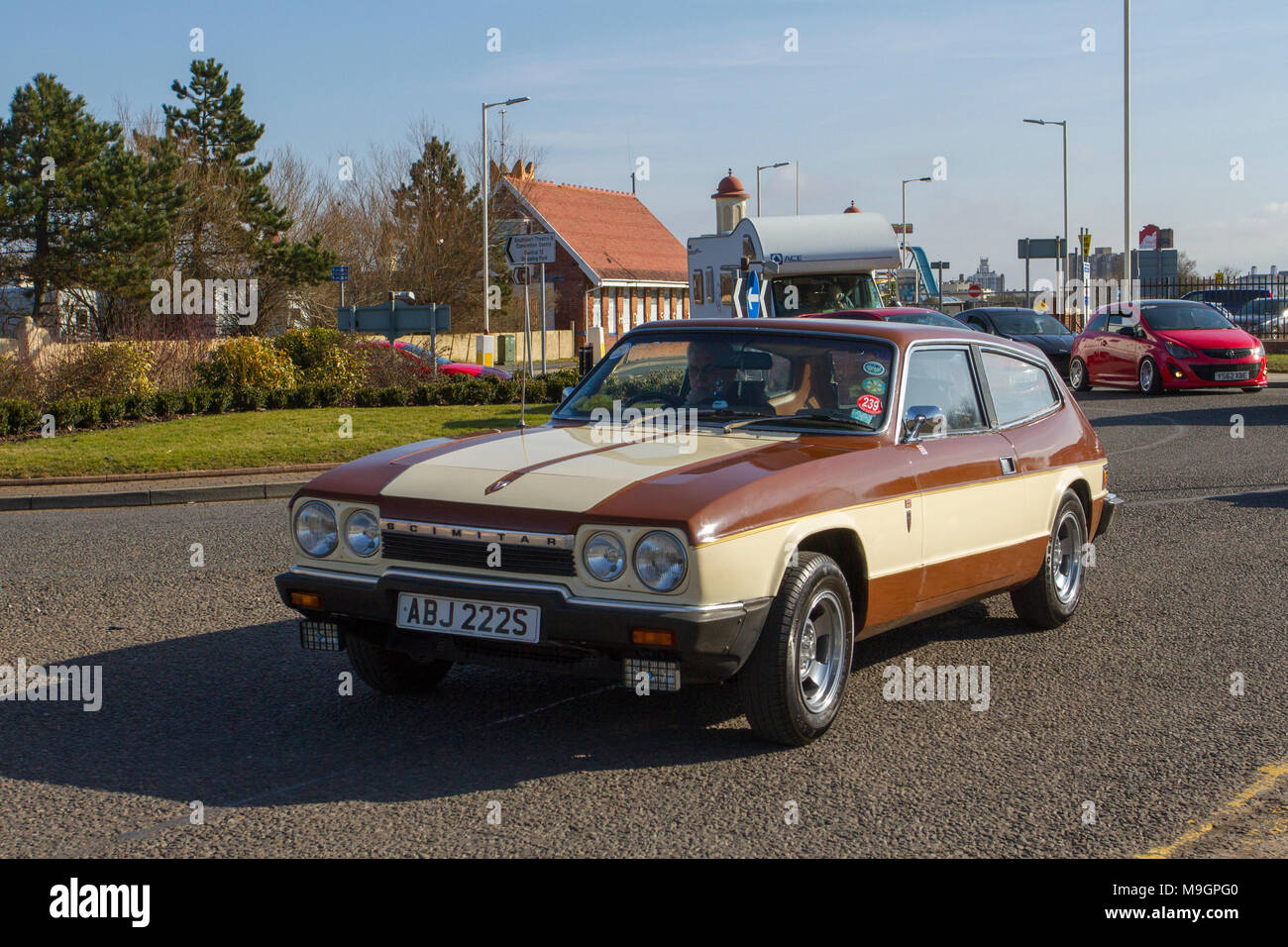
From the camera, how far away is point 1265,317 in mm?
42969

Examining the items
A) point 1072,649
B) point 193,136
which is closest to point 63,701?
point 1072,649

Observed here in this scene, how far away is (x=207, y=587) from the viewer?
859cm

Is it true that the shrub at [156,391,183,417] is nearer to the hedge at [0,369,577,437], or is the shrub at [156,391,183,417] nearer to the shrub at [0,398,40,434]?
the hedge at [0,369,577,437]

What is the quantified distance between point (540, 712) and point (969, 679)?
2062 millimetres

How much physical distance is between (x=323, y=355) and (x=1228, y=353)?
1648 cm

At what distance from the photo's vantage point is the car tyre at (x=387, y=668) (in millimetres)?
5840

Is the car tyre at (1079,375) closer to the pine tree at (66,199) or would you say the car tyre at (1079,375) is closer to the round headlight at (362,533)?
the round headlight at (362,533)

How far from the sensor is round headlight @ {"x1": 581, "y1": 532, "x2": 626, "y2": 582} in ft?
15.8

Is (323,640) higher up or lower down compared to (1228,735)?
higher up

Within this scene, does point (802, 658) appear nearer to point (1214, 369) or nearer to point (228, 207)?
point (1214, 369)

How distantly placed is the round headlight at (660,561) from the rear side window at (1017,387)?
281cm

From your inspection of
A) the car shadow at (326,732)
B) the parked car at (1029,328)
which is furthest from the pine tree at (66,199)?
the car shadow at (326,732)

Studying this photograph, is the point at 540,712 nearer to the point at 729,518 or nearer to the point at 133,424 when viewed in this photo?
the point at 729,518

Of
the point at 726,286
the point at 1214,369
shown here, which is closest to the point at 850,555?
the point at 726,286
